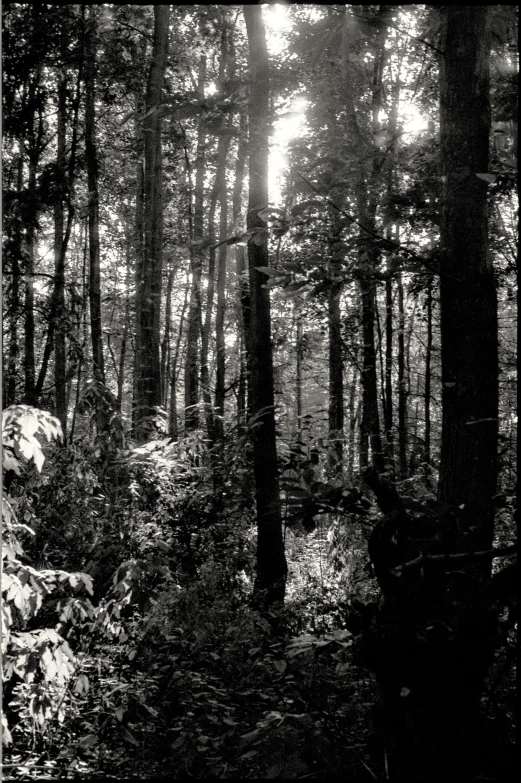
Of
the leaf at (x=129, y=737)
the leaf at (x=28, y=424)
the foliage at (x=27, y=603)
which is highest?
the leaf at (x=28, y=424)

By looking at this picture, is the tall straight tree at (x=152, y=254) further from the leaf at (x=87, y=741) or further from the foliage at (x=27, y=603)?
the leaf at (x=87, y=741)

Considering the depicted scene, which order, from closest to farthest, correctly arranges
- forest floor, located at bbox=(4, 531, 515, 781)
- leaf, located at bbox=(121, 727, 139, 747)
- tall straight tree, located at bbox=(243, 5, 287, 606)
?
forest floor, located at bbox=(4, 531, 515, 781), leaf, located at bbox=(121, 727, 139, 747), tall straight tree, located at bbox=(243, 5, 287, 606)

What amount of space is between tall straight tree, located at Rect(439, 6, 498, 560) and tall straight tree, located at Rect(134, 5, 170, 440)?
650 cm

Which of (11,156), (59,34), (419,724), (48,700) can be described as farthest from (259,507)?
(11,156)

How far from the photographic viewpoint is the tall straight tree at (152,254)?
966cm

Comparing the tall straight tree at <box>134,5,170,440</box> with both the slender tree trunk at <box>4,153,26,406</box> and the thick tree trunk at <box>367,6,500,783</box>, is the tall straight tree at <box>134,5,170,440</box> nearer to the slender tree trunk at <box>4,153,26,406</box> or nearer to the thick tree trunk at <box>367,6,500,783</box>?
the slender tree trunk at <box>4,153,26,406</box>

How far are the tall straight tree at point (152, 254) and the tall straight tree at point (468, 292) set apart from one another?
6.50 m

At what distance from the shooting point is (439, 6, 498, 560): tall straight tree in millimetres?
3670

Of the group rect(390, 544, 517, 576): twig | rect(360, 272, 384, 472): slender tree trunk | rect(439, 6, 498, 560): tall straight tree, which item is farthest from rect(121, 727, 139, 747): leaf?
rect(360, 272, 384, 472): slender tree trunk

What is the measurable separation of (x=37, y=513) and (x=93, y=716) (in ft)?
9.52

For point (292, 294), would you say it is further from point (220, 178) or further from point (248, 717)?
point (220, 178)

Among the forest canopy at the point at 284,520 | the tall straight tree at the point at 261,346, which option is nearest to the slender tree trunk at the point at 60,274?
the forest canopy at the point at 284,520

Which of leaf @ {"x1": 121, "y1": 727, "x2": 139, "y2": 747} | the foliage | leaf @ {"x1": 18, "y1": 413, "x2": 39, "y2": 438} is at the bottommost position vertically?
leaf @ {"x1": 121, "y1": 727, "x2": 139, "y2": 747}

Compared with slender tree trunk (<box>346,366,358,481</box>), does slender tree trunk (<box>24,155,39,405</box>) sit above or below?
above
